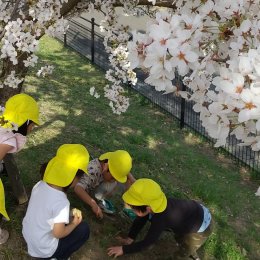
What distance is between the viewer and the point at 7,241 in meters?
3.44

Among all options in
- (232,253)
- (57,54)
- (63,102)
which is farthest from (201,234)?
(57,54)

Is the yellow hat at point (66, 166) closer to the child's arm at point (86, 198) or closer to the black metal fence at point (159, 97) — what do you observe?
the child's arm at point (86, 198)

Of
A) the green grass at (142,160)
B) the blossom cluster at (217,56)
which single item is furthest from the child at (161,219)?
the blossom cluster at (217,56)

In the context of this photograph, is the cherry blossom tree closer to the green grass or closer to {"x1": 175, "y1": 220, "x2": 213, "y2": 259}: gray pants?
{"x1": 175, "y1": 220, "x2": 213, "y2": 259}: gray pants

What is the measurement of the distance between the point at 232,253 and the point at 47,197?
7.02ft

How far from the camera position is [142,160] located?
5691mm

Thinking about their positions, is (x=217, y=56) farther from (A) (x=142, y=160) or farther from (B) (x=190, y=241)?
(A) (x=142, y=160)

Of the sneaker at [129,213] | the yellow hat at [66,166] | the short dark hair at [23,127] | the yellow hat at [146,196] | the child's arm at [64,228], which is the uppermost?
the short dark hair at [23,127]

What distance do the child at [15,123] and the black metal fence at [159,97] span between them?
1263 mm

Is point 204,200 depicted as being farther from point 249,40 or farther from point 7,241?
point 249,40

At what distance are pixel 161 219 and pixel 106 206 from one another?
830mm

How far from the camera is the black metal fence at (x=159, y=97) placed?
21.2ft

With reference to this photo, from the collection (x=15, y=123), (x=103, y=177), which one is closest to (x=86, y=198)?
(x=103, y=177)

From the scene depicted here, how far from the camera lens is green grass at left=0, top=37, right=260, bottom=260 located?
3955 mm
